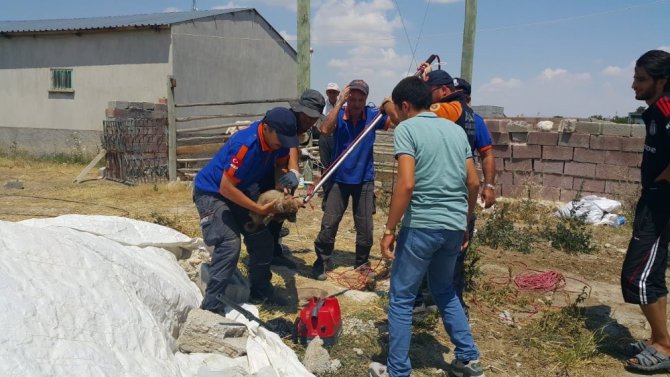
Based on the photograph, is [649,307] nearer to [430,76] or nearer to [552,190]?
[430,76]

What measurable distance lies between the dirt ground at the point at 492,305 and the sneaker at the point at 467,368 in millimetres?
112

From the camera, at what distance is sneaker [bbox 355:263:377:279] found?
5.35m

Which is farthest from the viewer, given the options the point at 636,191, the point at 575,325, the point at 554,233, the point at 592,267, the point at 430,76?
the point at 636,191

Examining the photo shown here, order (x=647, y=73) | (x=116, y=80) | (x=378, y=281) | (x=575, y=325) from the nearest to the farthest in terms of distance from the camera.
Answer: (x=647, y=73)
(x=575, y=325)
(x=378, y=281)
(x=116, y=80)

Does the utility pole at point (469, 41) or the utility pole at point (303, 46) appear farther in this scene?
the utility pole at point (303, 46)

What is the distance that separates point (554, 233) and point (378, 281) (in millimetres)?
2921

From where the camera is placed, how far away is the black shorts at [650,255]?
3738 mm

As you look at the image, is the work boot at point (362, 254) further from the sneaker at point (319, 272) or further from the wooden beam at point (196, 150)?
the wooden beam at point (196, 150)

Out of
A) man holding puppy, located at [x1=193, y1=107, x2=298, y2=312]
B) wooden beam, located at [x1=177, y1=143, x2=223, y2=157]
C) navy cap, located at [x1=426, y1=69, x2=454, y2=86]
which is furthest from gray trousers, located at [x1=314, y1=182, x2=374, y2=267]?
wooden beam, located at [x1=177, y1=143, x2=223, y2=157]

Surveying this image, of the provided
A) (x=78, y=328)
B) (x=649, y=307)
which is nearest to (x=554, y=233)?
(x=649, y=307)

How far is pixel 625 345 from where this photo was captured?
420 cm

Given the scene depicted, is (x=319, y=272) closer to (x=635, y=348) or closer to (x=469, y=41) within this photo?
(x=635, y=348)

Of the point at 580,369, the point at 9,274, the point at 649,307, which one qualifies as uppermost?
the point at 9,274

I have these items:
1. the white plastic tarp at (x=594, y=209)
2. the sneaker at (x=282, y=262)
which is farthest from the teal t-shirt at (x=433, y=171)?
the white plastic tarp at (x=594, y=209)
